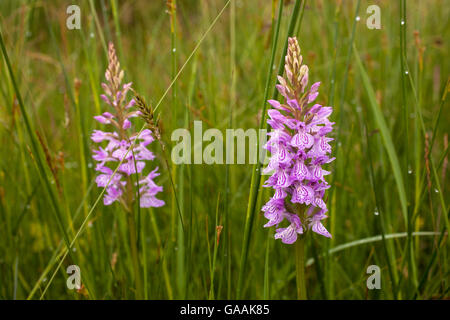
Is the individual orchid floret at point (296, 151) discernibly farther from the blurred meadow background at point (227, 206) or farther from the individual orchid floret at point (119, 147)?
the individual orchid floret at point (119, 147)

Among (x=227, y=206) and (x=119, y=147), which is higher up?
(x=119, y=147)

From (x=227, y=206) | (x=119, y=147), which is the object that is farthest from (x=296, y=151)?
(x=119, y=147)

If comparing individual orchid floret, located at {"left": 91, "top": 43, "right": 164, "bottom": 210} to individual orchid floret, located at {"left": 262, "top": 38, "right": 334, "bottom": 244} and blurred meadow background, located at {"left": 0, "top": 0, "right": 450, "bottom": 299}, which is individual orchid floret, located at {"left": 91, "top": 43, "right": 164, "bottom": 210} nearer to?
blurred meadow background, located at {"left": 0, "top": 0, "right": 450, "bottom": 299}

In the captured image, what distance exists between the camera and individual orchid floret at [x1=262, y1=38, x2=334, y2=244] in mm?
1319

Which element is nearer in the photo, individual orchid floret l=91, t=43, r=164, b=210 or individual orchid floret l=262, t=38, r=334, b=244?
individual orchid floret l=262, t=38, r=334, b=244

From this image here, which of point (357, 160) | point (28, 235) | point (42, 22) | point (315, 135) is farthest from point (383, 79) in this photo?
point (42, 22)

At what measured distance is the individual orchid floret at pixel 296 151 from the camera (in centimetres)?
132

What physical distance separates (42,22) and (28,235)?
820 centimetres

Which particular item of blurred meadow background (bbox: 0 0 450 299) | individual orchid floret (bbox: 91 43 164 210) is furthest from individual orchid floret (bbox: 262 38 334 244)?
individual orchid floret (bbox: 91 43 164 210)

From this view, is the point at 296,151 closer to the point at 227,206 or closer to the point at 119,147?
the point at 227,206

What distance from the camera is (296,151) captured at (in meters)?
1.38

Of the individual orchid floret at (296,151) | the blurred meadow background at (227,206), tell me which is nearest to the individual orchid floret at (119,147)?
the blurred meadow background at (227,206)

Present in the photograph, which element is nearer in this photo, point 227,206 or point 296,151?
point 296,151

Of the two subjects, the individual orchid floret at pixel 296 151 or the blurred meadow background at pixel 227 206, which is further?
the blurred meadow background at pixel 227 206
